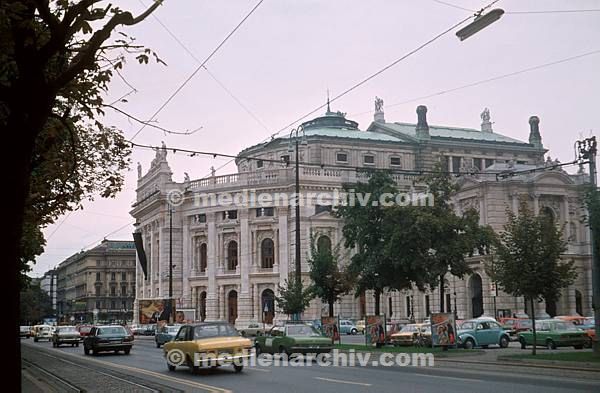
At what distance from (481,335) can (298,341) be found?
11252 millimetres

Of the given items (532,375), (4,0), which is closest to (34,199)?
(4,0)

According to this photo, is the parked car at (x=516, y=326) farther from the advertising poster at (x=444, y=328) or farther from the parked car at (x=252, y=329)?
the parked car at (x=252, y=329)

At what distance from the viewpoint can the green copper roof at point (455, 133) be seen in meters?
84.3

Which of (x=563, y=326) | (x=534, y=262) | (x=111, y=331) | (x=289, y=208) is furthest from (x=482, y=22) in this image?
(x=289, y=208)

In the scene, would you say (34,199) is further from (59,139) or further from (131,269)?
(131,269)

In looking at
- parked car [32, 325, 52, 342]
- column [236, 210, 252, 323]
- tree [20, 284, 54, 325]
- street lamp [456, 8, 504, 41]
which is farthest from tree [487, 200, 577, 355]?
tree [20, 284, 54, 325]

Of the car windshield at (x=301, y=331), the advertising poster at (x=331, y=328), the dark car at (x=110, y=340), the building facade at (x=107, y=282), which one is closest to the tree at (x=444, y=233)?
the advertising poster at (x=331, y=328)

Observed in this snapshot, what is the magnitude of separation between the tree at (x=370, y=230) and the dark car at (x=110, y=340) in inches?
442

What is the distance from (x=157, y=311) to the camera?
64250 millimetres

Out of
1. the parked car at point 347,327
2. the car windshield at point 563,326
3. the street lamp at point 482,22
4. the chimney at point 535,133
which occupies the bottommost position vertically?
the parked car at point 347,327

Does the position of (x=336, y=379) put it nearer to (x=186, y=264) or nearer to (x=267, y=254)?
(x=267, y=254)

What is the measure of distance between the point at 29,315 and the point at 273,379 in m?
113

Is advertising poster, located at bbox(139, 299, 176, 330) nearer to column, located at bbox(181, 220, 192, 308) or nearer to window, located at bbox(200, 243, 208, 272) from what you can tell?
column, located at bbox(181, 220, 192, 308)

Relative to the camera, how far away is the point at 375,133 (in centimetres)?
8438
